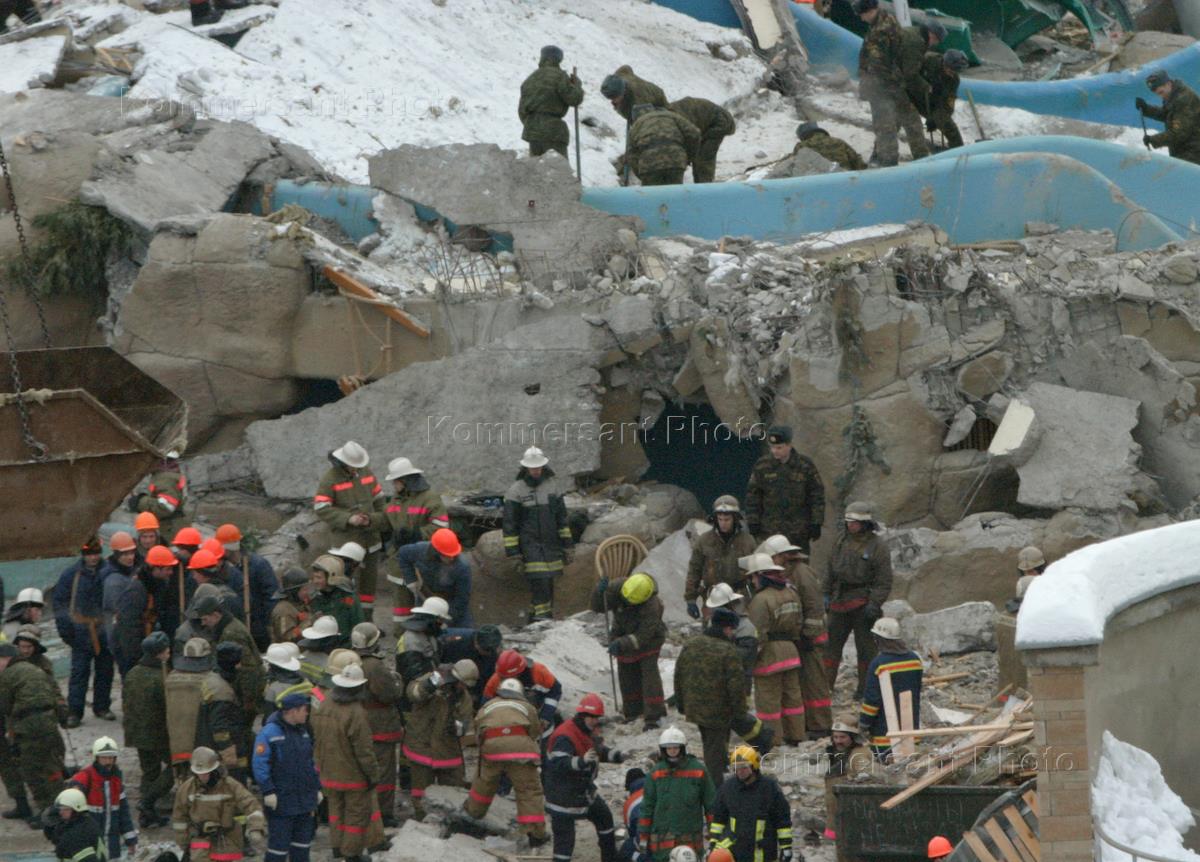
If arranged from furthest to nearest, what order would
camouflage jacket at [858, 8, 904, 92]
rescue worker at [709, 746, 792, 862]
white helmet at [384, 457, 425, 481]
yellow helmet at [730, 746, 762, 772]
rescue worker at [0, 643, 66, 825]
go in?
camouflage jacket at [858, 8, 904, 92], white helmet at [384, 457, 425, 481], rescue worker at [0, 643, 66, 825], rescue worker at [709, 746, 792, 862], yellow helmet at [730, 746, 762, 772]

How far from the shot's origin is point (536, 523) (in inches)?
651

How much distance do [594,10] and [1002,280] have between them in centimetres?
832

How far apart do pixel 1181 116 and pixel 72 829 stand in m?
12.9

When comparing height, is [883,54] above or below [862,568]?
above

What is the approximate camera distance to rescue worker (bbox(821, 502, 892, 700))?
14961 millimetres

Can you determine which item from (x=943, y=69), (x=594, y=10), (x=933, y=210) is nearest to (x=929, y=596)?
(x=933, y=210)

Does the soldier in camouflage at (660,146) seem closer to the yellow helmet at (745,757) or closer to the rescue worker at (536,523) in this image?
the rescue worker at (536,523)

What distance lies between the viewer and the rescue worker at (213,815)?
12.8m

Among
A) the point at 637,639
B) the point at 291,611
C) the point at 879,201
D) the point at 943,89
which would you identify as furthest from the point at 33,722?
the point at 943,89

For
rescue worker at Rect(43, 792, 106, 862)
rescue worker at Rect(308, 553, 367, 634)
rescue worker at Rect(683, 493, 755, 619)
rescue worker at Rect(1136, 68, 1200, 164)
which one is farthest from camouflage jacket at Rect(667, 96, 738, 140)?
rescue worker at Rect(43, 792, 106, 862)

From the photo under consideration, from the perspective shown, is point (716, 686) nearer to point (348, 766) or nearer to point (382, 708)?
point (382, 708)

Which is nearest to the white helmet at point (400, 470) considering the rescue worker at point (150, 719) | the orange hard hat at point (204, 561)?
the orange hard hat at point (204, 561)

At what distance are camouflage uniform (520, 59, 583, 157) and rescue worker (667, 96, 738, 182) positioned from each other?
1173 millimetres

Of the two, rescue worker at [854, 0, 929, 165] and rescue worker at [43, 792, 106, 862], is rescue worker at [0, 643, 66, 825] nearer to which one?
rescue worker at [43, 792, 106, 862]
